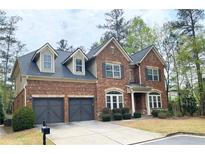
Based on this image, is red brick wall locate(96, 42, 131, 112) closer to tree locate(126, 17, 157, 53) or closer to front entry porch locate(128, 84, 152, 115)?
front entry porch locate(128, 84, 152, 115)

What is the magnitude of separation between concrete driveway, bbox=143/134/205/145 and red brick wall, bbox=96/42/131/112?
7482 mm

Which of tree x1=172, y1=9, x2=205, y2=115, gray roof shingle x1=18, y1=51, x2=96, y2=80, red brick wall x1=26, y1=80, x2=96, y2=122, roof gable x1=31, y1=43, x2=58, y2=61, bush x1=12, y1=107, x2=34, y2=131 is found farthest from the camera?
tree x1=172, y1=9, x2=205, y2=115

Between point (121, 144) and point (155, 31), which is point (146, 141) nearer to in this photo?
point (121, 144)

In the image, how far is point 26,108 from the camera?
586 inches

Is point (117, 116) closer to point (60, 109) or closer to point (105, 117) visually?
point (105, 117)

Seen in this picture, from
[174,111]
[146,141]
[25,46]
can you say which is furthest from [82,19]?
[146,141]

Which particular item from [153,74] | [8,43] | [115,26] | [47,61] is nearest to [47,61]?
[47,61]

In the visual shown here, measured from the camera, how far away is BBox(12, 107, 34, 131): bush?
14344 millimetres

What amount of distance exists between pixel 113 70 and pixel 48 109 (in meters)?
5.92

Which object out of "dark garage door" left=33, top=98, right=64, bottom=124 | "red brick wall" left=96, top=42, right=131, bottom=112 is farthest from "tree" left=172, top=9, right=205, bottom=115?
"dark garage door" left=33, top=98, right=64, bottom=124

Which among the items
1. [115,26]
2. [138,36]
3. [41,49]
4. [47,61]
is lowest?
[47,61]

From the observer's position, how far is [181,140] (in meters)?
11.1

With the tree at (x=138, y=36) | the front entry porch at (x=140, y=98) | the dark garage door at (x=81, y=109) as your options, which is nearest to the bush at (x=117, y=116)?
the dark garage door at (x=81, y=109)

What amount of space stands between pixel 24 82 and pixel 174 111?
41.5 ft
